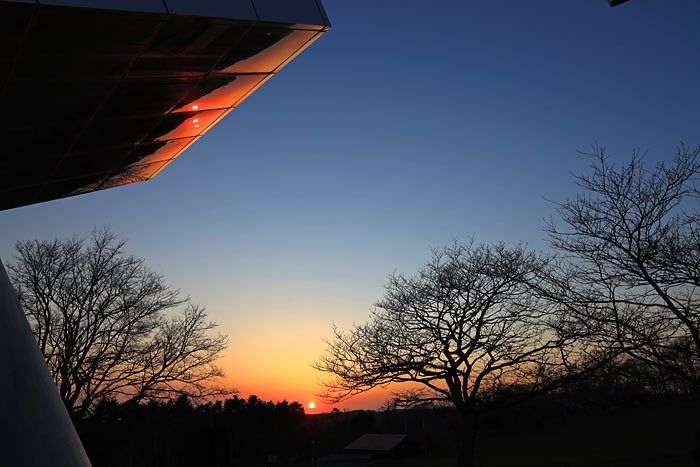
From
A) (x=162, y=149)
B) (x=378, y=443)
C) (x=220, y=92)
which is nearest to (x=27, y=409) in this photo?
(x=220, y=92)

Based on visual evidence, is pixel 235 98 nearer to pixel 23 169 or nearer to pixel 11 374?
pixel 23 169

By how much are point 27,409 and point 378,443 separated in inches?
1801

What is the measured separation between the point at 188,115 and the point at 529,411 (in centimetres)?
3915

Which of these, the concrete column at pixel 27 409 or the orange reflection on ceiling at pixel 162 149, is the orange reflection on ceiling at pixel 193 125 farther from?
the concrete column at pixel 27 409

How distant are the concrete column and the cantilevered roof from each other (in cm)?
310

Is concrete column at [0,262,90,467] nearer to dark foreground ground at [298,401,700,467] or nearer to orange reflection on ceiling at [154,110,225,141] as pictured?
orange reflection on ceiling at [154,110,225,141]

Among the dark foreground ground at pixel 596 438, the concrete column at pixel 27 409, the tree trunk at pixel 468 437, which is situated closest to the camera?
the concrete column at pixel 27 409

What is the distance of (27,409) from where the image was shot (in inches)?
142

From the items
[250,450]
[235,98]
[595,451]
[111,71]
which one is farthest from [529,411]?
[111,71]

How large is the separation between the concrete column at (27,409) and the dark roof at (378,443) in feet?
139

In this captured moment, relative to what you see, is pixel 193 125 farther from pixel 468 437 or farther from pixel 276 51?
pixel 468 437

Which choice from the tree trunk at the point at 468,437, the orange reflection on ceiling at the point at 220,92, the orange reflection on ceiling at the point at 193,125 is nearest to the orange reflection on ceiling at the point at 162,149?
the orange reflection on ceiling at the point at 193,125

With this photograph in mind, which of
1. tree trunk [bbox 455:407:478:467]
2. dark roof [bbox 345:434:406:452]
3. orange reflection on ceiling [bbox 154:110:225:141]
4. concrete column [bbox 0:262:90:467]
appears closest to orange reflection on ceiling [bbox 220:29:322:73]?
orange reflection on ceiling [bbox 154:110:225:141]

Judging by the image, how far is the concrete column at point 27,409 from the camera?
329cm
